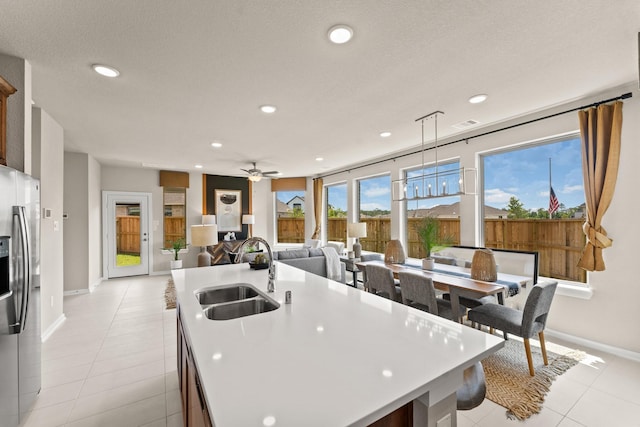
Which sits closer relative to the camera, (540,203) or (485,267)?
(485,267)

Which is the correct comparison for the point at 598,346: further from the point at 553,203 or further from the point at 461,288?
the point at 461,288

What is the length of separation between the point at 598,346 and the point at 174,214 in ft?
26.2

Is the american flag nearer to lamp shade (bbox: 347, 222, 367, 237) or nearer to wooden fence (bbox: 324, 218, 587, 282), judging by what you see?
wooden fence (bbox: 324, 218, 587, 282)

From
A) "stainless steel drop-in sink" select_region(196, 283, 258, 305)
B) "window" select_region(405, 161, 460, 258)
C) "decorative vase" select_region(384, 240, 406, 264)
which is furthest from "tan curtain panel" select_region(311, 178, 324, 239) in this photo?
"stainless steel drop-in sink" select_region(196, 283, 258, 305)

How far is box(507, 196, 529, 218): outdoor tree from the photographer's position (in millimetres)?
3680

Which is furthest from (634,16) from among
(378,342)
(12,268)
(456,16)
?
(12,268)

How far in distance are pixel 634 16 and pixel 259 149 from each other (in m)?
4.37

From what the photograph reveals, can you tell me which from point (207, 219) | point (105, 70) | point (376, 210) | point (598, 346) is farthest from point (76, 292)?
point (598, 346)

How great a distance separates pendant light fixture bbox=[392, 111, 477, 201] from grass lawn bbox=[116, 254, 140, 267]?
620 centimetres

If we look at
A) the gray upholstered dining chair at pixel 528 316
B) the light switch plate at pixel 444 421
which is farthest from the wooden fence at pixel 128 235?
the light switch plate at pixel 444 421

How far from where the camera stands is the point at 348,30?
1.79 m

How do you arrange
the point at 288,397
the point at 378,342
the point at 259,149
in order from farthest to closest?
the point at 259,149 < the point at 378,342 < the point at 288,397

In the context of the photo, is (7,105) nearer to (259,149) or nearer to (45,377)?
(45,377)

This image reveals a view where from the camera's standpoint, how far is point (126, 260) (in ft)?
21.5
